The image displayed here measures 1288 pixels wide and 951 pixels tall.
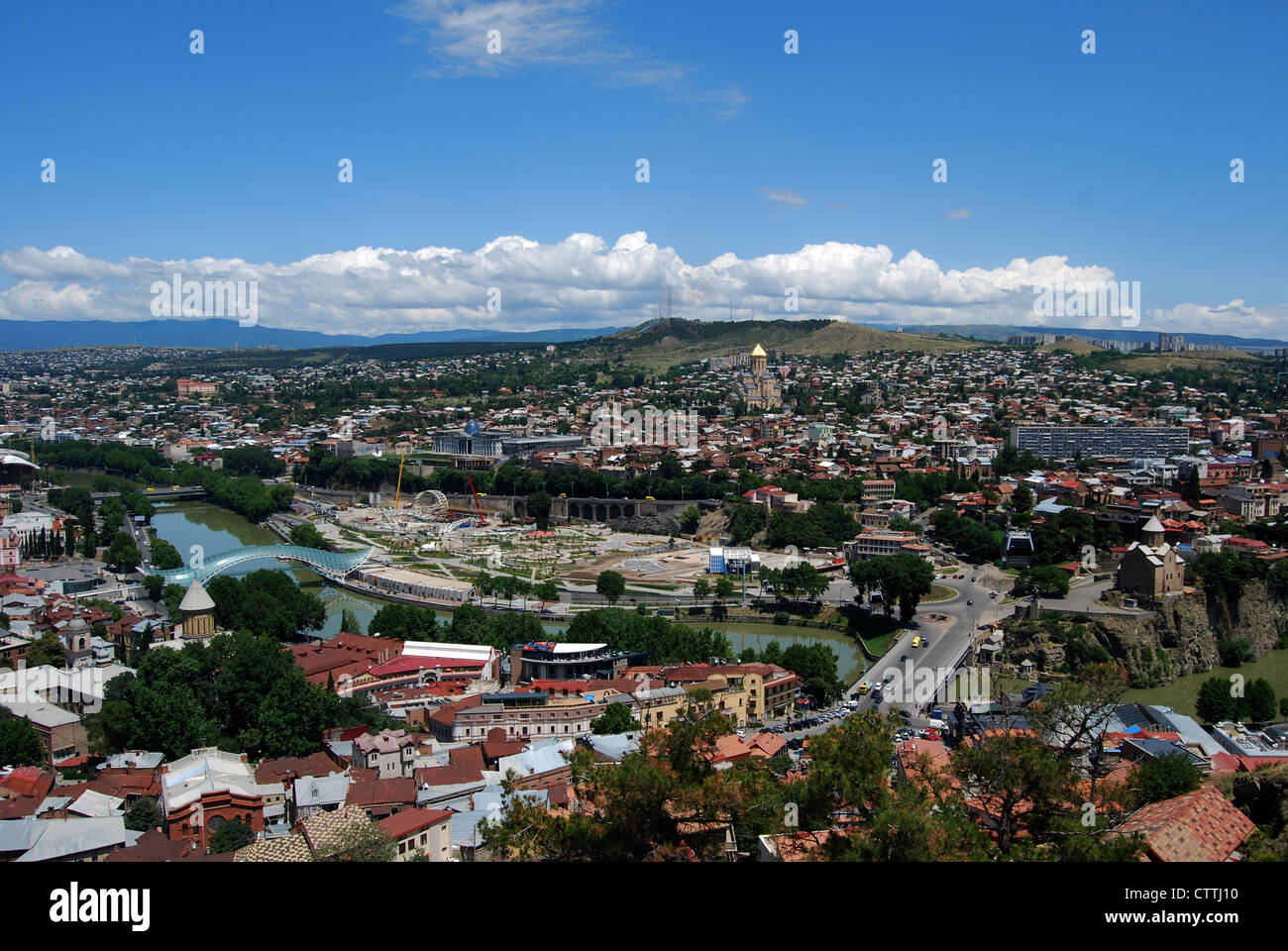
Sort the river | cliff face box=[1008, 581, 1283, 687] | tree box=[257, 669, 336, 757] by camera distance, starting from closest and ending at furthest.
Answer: tree box=[257, 669, 336, 757]
cliff face box=[1008, 581, 1283, 687]
the river

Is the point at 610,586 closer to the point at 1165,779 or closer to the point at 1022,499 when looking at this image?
the point at 1022,499

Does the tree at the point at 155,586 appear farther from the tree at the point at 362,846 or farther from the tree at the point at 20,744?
the tree at the point at 362,846

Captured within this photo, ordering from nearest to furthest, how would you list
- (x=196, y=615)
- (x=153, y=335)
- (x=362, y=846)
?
(x=362, y=846)
(x=196, y=615)
(x=153, y=335)

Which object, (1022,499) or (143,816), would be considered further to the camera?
(1022,499)

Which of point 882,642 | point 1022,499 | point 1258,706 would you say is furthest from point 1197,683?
point 1022,499

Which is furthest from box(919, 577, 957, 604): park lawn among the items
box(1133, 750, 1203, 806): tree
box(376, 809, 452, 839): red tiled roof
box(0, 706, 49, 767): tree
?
box(0, 706, 49, 767): tree

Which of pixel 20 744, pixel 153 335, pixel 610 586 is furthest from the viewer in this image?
pixel 153 335

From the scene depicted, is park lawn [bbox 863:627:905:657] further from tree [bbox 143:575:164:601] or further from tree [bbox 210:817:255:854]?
tree [bbox 143:575:164:601]

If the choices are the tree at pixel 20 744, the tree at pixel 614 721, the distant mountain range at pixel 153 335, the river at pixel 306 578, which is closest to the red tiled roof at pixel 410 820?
the tree at pixel 614 721
